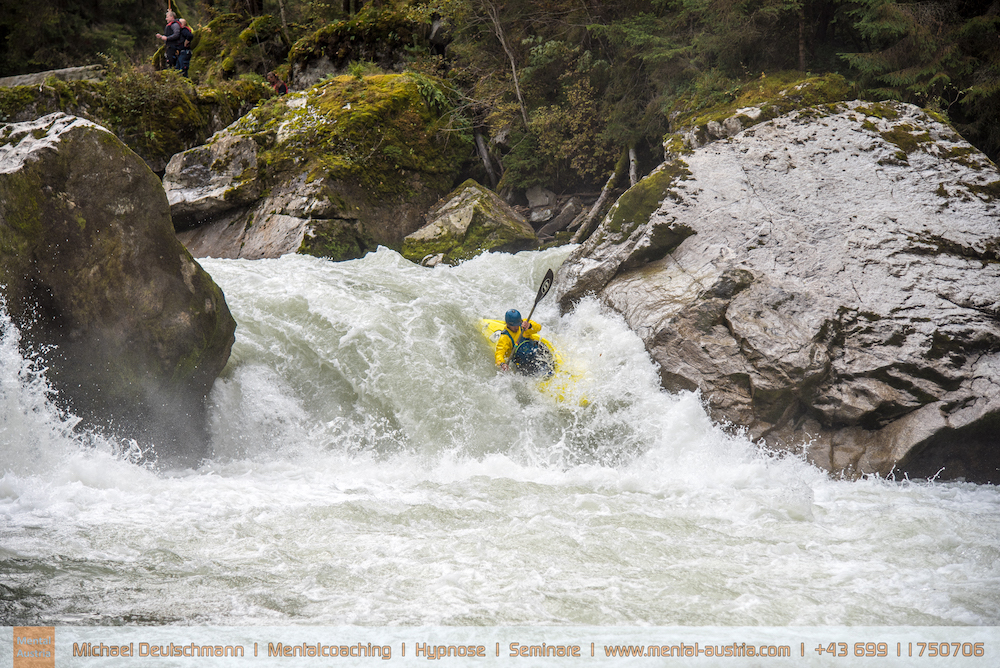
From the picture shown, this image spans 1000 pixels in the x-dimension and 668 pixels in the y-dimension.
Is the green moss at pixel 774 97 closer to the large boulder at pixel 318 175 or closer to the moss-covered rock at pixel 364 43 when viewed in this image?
the large boulder at pixel 318 175

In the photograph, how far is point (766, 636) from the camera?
2.78 metres

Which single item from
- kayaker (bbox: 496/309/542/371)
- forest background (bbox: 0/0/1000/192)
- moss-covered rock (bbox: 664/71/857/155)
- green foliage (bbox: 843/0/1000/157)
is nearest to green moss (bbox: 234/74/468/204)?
forest background (bbox: 0/0/1000/192)

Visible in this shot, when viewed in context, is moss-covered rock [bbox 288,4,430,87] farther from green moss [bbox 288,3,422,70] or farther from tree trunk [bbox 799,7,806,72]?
tree trunk [bbox 799,7,806,72]

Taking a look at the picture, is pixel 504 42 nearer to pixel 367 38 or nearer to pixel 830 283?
pixel 367 38

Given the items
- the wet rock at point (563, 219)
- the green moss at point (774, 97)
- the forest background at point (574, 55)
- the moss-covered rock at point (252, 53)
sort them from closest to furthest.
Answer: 1. the forest background at point (574, 55)
2. the green moss at point (774, 97)
3. the wet rock at point (563, 219)
4. the moss-covered rock at point (252, 53)

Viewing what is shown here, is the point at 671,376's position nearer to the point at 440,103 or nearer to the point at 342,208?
the point at 342,208

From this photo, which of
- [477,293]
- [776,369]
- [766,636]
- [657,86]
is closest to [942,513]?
[776,369]

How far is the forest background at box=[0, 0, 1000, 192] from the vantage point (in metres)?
7.85

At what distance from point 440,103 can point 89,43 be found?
11325mm

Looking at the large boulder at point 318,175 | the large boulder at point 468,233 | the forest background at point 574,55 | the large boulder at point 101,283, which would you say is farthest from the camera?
the large boulder at point 468,233

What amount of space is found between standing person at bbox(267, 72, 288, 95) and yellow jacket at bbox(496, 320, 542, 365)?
1014 centimetres

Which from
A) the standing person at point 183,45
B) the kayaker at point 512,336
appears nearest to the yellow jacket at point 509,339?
the kayaker at point 512,336

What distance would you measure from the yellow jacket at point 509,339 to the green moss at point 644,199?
2.01 metres

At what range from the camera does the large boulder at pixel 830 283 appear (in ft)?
17.4
